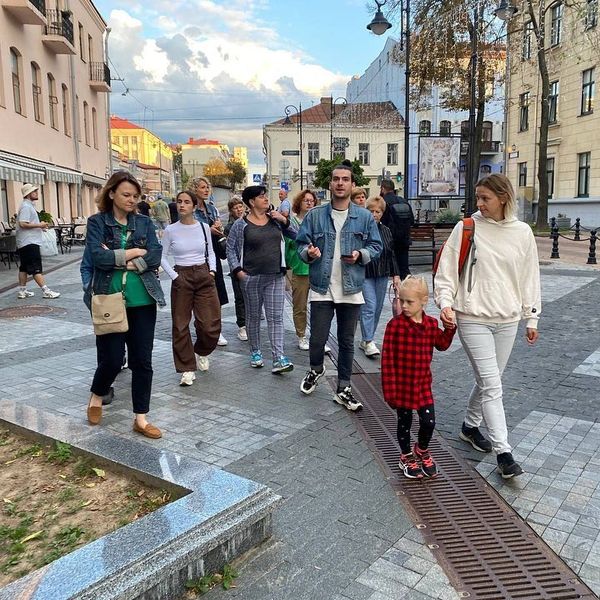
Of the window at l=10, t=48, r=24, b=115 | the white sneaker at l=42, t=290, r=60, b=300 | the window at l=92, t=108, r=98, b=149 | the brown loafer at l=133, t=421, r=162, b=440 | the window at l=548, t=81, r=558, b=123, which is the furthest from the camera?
the window at l=92, t=108, r=98, b=149

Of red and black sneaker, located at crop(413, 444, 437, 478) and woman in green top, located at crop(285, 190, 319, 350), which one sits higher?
woman in green top, located at crop(285, 190, 319, 350)

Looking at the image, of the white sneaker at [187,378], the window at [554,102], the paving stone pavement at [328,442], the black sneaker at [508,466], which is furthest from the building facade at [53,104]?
the window at [554,102]

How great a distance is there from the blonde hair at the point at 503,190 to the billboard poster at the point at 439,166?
12.9m

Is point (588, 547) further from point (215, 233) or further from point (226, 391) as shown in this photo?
point (215, 233)

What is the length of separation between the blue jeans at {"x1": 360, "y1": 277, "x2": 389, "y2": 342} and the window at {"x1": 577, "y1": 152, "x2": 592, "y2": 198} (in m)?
25.8

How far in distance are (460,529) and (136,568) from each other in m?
1.71

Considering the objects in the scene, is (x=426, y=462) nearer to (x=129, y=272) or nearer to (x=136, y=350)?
(x=136, y=350)

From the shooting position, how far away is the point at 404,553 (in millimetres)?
2889

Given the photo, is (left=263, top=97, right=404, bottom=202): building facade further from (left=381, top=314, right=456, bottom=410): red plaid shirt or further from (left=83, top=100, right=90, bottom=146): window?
(left=381, top=314, right=456, bottom=410): red plaid shirt

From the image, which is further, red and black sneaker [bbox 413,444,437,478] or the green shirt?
the green shirt

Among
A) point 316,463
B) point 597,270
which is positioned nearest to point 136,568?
point 316,463

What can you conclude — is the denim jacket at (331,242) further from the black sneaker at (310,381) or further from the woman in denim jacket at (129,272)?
the woman in denim jacket at (129,272)

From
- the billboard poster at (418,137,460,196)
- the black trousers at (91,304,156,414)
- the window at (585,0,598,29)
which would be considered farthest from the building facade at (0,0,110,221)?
the window at (585,0,598,29)

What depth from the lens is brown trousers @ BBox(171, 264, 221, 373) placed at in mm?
5508
